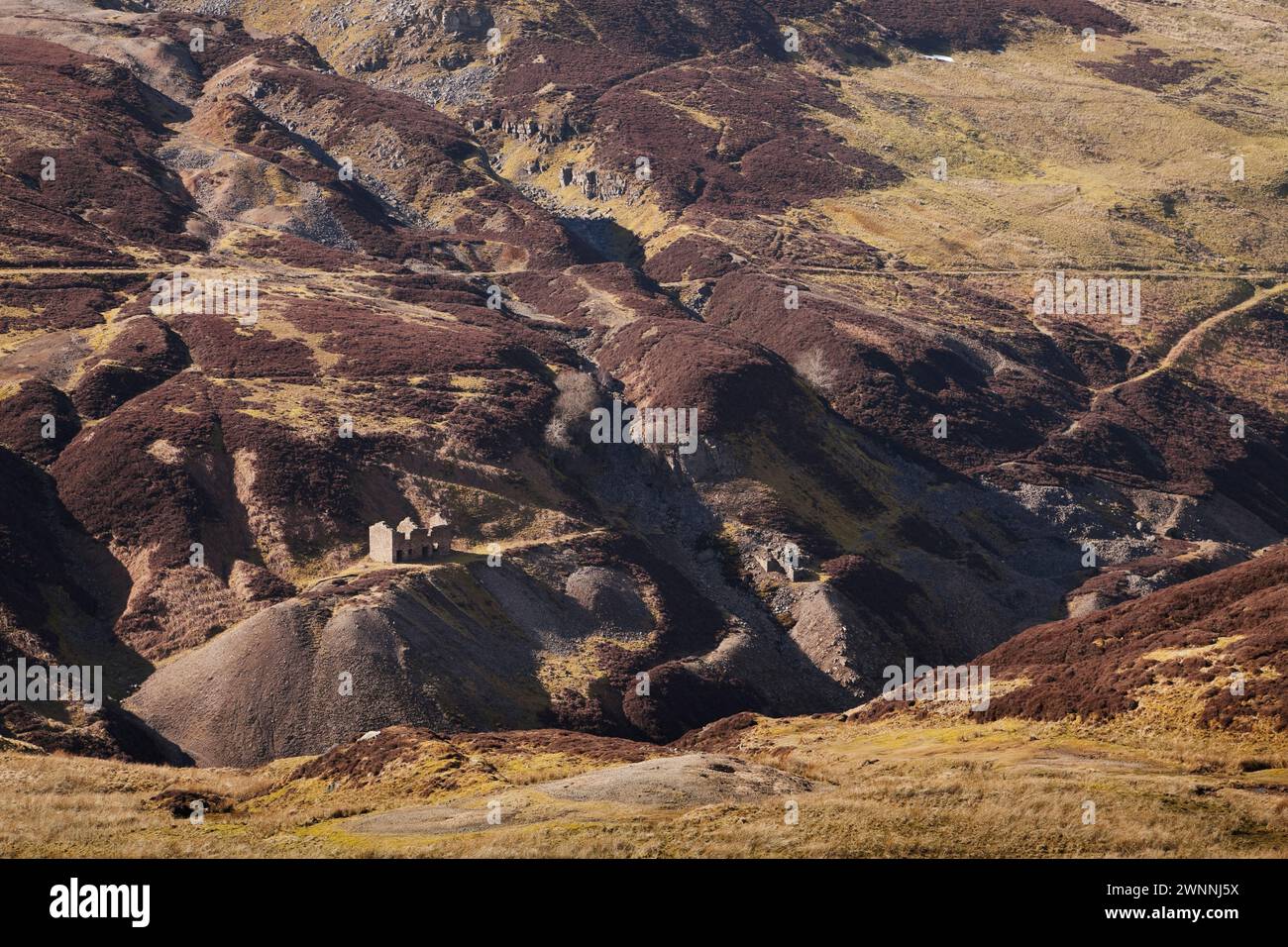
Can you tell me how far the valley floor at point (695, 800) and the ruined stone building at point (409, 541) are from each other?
28.3 metres

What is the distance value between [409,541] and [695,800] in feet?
159

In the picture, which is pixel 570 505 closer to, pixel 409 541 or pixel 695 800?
pixel 409 541

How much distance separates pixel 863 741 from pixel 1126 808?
91.5 ft

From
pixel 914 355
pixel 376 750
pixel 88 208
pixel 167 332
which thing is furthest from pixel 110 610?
pixel 914 355

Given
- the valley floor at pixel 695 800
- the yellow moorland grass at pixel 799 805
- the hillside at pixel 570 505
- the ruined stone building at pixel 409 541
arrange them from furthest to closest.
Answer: the ruined stone building at pixel 409 541
the hillside at pixel 570 505
the valley floor at pixel 695 800
the yellow moorland grass at pixel 799 805

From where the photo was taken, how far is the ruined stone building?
96.4 meters

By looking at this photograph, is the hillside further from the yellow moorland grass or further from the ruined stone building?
the ruined stone building

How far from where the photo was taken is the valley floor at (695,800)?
43.2 m

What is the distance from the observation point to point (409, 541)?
9731 centimetres

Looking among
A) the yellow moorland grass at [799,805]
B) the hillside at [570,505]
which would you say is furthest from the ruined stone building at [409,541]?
the yellow moorland grass at [799,805]

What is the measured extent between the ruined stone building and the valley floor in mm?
28274

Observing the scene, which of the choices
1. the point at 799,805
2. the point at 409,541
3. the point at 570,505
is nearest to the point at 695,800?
the point at 799,805

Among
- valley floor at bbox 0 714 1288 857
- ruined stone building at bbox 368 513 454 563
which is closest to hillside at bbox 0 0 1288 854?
valley floor at bbox 0 714 1288 857

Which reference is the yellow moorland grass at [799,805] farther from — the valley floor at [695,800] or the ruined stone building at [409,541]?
the ruined stone building at [409,541]
